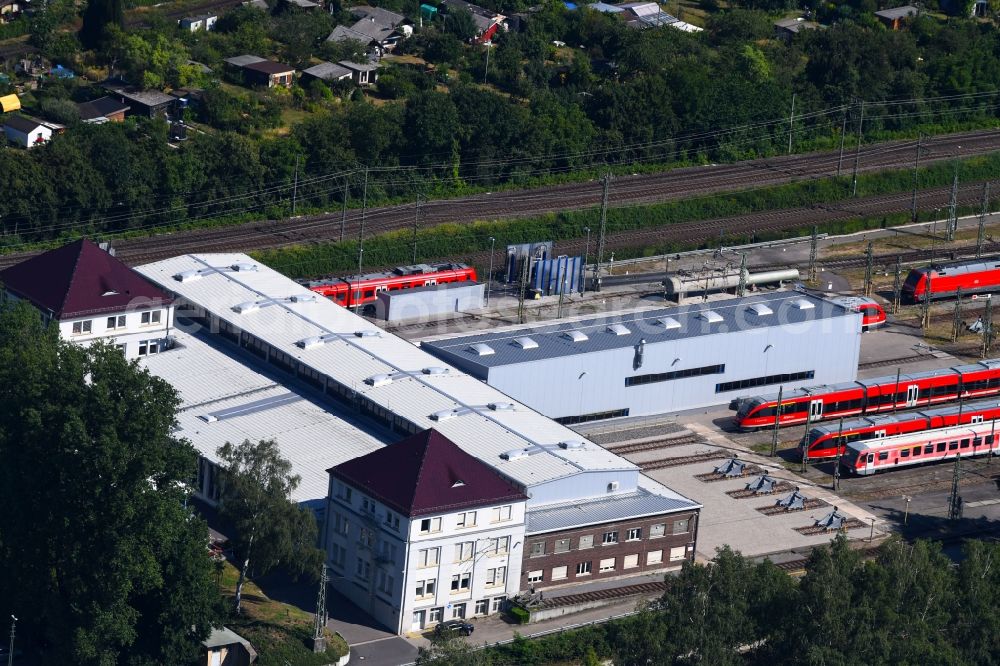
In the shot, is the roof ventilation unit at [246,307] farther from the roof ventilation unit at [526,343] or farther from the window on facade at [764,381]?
the window on facade at [764,381]

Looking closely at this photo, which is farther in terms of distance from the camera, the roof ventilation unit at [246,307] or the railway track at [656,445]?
the roof ventilation unit at [246,307]

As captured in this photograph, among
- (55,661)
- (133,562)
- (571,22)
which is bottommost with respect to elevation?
(55,661)

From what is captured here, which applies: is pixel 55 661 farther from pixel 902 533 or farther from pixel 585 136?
pixel 585 136

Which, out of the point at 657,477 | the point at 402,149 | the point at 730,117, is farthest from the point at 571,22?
the point at 657,477

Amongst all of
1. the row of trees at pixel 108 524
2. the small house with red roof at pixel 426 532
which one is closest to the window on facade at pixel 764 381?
the small house with red roof at pixel 426 532

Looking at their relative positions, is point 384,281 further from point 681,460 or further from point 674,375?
point 681,460

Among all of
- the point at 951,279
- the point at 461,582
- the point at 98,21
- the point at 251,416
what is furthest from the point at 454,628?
the point at 98,21
